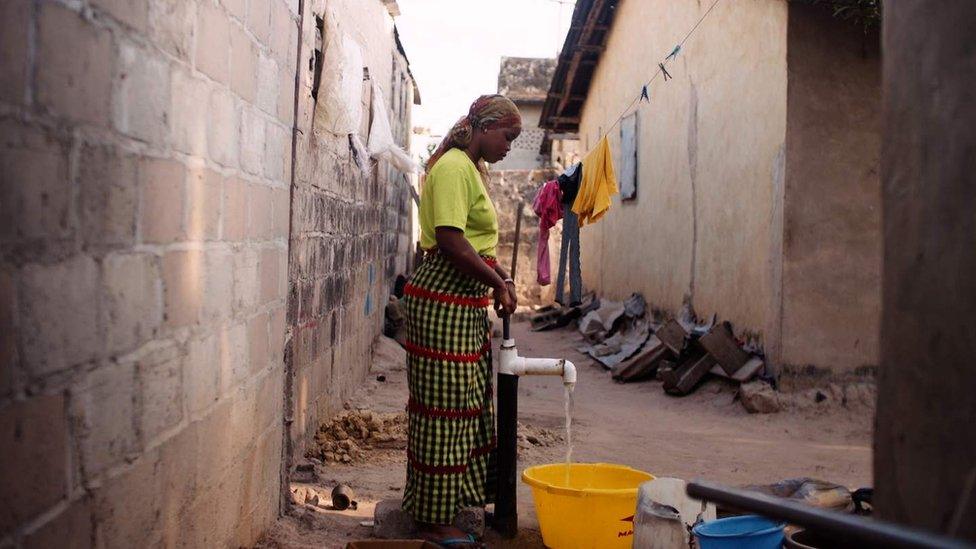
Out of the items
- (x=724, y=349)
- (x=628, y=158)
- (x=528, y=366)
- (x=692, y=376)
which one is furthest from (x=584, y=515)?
(x=628, y=158)

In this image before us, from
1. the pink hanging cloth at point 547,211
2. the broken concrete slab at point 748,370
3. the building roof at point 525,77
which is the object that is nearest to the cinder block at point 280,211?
the broken concrete slab at point 748,370

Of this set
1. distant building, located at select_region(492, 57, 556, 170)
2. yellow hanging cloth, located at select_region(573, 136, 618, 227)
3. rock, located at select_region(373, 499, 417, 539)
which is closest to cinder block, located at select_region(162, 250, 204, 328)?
rock, located at select_region(373, 499, 417, 539)

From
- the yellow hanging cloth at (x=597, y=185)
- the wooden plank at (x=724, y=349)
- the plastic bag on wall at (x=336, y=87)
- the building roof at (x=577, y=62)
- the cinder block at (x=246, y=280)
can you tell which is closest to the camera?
the cinder block at (x=246, y=280)

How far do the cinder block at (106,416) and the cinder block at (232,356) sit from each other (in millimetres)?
649

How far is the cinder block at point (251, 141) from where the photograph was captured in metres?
2.68

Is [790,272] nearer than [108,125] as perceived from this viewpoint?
No

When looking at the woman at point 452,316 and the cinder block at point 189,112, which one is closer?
the cinder block at point 189,112

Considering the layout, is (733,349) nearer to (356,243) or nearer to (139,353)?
(356,243)

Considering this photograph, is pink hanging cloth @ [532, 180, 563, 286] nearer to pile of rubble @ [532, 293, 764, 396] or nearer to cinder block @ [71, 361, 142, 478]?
pile of rubble @ [532, 293, 764, 396]

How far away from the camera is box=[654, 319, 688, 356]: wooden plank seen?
7521 millimetres

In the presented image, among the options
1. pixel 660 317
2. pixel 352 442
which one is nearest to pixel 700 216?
pixel 660 317

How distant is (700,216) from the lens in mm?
8164

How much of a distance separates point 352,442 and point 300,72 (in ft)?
7.17

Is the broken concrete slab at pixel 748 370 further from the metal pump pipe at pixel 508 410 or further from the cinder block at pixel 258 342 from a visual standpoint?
the cinder block at pixel 258 342
